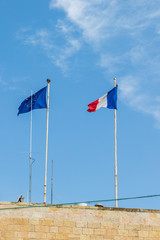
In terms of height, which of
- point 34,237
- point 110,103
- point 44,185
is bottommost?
point 34,237

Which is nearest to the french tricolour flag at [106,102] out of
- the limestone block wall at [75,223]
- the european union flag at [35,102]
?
the european union flag at [35,102]

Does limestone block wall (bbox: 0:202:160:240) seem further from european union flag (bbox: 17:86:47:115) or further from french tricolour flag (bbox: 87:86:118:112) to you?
european union flag (bbox: 17:86:47:115)

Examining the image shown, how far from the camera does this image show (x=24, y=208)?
2348 centimetres

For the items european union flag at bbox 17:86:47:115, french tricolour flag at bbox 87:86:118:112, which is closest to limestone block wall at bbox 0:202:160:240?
french tricolour flag at bbox 87:86:118:112

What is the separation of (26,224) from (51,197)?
7581 millimetres

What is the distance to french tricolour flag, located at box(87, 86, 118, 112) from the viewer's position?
28.6 m

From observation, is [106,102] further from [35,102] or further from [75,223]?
[75,223]

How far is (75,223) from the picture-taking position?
23.9 m

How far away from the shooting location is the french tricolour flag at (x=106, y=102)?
28.6 metres

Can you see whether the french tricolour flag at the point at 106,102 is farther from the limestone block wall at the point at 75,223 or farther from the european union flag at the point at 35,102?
the limestone block wall at the point at 75,223

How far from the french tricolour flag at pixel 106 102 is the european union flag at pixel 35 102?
2.57m

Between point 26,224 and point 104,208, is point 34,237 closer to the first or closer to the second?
point 26,224

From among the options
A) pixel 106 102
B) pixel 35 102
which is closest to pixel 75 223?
pixel 35 102

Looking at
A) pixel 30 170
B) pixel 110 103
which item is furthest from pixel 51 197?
pixel 110 103
